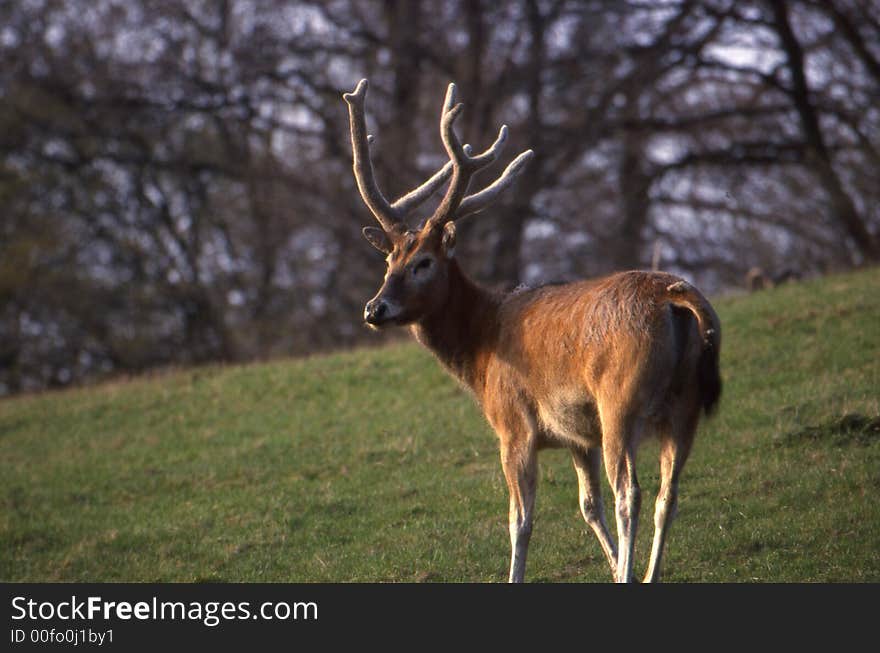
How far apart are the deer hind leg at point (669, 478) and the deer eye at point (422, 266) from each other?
8.50 ft

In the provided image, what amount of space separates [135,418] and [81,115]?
15960mm

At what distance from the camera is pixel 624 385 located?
8352 millimetres

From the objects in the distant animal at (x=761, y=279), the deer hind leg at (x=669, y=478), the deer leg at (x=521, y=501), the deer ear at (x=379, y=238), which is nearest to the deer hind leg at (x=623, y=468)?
the deer hind leg at (x=669, y=478)

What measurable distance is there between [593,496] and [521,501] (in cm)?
62

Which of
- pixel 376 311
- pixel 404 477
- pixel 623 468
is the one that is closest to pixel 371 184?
pixel 376 311

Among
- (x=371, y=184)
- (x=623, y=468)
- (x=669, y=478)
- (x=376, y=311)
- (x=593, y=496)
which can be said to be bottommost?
(x=593, y=496)

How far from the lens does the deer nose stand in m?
9.93

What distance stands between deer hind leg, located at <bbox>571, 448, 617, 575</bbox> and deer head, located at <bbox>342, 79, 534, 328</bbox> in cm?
176

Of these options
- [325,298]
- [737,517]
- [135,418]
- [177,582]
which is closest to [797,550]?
[737,517]

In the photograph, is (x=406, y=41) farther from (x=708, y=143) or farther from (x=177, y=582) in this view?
(x=177, y=582)

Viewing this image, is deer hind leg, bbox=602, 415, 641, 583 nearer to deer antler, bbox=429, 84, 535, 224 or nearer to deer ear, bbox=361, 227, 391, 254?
deer antler, bbox=429, 84, 535, 224

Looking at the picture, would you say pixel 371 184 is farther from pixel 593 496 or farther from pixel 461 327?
pixel 593 496

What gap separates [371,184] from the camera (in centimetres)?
1100

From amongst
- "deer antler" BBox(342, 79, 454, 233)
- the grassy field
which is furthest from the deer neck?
the grassy field
